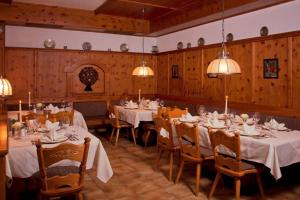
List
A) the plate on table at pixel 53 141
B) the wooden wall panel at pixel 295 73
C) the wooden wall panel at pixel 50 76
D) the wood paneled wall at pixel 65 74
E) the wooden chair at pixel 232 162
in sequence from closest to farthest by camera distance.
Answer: the plate on table at pixel 53 141 < the wooden chair at pixel 232 162 < the wooden wall panel at pixel 295 73 < the wood paneled wall at pixel 65 74 < the wooden wall panel at pixel 50 76

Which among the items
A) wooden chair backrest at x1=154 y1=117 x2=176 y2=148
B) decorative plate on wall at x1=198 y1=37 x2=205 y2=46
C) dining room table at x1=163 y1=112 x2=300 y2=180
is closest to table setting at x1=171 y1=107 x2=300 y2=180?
dining room table at x1=163 y1=112 x2=300 y2=180

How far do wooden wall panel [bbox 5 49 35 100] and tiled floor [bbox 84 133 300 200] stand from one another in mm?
3371

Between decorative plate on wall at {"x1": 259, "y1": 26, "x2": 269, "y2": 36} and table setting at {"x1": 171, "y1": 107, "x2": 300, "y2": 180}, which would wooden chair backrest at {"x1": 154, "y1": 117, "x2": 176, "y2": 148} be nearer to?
table setting at {"x1": 171, "y1": 107, "x2": 300, "y2": 180}

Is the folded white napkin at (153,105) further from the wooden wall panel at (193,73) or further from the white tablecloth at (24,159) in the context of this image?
the white tablecloth at (24,159)

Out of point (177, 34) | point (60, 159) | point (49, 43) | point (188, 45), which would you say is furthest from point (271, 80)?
point (49, 43)

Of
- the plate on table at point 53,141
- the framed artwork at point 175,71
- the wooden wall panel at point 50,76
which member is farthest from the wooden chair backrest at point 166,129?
the wooden wall panel at point 50,76

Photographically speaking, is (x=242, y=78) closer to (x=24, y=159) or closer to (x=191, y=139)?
(x=191, y=139)

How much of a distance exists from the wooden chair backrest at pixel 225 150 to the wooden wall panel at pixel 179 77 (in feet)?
13.3

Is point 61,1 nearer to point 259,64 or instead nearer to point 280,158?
point 259,64

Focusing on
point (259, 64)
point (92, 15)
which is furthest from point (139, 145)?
point (92, 15)

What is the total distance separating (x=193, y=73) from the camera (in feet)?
22.5

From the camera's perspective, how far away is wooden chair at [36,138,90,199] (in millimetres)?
2357

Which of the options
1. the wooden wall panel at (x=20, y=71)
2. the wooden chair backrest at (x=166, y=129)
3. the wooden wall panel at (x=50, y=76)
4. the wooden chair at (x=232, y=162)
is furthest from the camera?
the wooden wall panel at (x=50, y=76)

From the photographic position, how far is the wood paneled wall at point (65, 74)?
6629mm
